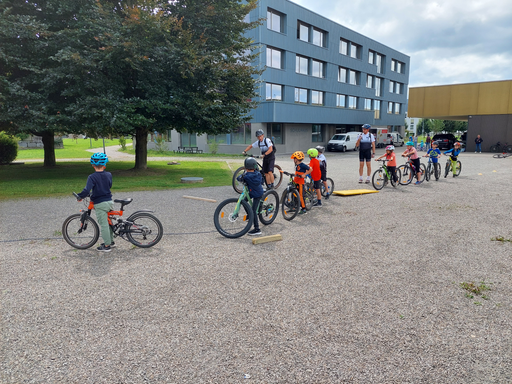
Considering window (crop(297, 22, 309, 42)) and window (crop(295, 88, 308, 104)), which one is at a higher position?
window (crop(297, 22, 309, 42))

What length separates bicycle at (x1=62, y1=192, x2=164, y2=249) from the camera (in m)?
5.89

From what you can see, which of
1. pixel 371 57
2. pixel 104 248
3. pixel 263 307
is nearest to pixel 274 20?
pixel 371 57

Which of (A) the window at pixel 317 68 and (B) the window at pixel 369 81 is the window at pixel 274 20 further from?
(B) the window at pixel 369 81

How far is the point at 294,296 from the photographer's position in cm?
419

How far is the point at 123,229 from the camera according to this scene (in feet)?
19.3

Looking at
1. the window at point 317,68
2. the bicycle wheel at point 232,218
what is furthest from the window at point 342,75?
the bicycle wheel at point 232,218

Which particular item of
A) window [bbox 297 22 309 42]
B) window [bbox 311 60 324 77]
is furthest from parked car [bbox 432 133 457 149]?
window [bbox 297 22 309 42]

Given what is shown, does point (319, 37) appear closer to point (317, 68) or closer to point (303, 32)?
point (303, 32)

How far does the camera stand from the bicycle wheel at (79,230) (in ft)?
19.3

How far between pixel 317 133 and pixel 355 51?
42.3 feet

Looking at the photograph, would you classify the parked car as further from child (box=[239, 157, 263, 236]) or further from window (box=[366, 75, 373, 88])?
child (box=[239, 157, 263, 236])

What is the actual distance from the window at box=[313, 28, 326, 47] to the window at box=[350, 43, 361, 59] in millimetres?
6528

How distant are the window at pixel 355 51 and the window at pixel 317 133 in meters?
10.8

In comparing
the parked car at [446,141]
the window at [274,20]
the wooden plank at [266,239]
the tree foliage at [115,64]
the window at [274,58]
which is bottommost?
the wooden plank at [266,239]
